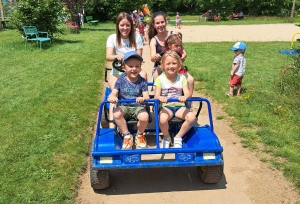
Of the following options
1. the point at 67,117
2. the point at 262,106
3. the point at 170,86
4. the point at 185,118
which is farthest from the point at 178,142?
the point at 262,106

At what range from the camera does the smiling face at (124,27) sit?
15.1 ft

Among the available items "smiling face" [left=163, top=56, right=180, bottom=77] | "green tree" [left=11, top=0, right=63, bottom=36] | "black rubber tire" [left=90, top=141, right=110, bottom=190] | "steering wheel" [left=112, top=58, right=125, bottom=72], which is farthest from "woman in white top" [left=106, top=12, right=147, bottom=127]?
"green tree" [left=11, top=0, right=63, bottom=36]

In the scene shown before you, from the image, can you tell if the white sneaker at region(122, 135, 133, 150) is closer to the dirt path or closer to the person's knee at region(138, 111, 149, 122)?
the person's knee at region(138, 111, 149, 122)

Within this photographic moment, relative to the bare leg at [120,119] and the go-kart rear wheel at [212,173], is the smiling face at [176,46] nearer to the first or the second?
the bare leg at [120,119]

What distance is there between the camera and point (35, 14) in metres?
13.4

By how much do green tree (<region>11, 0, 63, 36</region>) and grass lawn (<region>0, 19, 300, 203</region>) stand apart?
3.15 meters

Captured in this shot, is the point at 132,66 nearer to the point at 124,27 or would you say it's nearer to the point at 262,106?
the point at 124,27

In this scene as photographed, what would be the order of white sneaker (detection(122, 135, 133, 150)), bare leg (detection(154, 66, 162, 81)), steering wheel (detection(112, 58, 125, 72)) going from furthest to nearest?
bare leg (detection(154, 66, 162, 81)), steering wheel (detection(112, 58, 125, 72)), white sneaker (detection(122, 135, 133, 150))

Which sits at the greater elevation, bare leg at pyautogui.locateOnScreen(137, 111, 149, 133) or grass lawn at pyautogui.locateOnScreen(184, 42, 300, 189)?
bare leg at pyautogui.locateOnScreen(137, 111, 149, 133)

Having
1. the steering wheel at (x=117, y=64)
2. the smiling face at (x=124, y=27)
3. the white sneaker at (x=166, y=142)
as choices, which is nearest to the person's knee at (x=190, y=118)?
the white sneaker at (x=166, y=142)

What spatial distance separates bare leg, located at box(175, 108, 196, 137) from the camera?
11.6 ft

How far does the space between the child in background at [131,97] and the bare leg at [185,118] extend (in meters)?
0.39

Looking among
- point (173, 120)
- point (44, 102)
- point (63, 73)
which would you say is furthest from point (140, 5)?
point (173, 120)

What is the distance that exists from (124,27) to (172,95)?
1.45 metres
